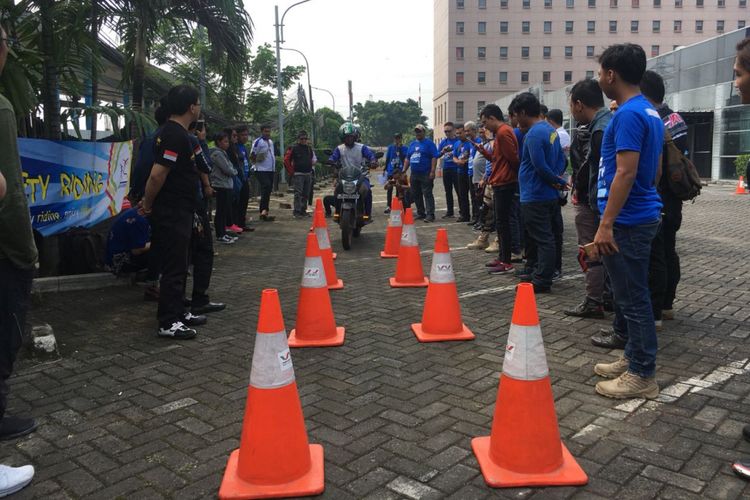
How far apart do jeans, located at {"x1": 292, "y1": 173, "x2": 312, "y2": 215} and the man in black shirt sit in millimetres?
8671

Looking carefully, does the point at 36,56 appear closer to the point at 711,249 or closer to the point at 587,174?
the point at 587,174

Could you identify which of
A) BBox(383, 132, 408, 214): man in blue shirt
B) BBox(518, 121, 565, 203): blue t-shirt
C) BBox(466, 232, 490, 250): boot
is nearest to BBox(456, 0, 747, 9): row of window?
BBox(383, 132, 408, 214): man in blue shirt

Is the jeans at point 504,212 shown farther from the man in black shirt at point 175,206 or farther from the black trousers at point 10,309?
the black trousers at point 10,309

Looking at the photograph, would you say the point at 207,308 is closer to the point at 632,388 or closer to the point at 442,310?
the point at 442,310

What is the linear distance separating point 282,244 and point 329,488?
744 centimetres

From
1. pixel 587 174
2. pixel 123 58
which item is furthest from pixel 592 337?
pixel 123 58

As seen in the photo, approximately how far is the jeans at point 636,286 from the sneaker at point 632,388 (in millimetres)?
38

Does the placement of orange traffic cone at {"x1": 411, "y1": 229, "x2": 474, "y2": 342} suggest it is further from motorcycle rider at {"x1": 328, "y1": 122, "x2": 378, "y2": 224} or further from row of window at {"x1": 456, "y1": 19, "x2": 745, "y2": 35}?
row of window at {"x1": 456, "y1": 19, "x2": 745, "y2": 35}

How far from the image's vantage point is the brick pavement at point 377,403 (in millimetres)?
2742

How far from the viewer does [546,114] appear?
7.33 meters

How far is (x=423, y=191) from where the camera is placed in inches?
492

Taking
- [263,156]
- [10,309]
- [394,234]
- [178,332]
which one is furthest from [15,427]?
[263,156]

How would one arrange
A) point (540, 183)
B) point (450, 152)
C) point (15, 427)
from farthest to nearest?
point (450, 152) < point (540, 183) < point (15, 427)

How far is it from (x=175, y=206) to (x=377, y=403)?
7.83ft
